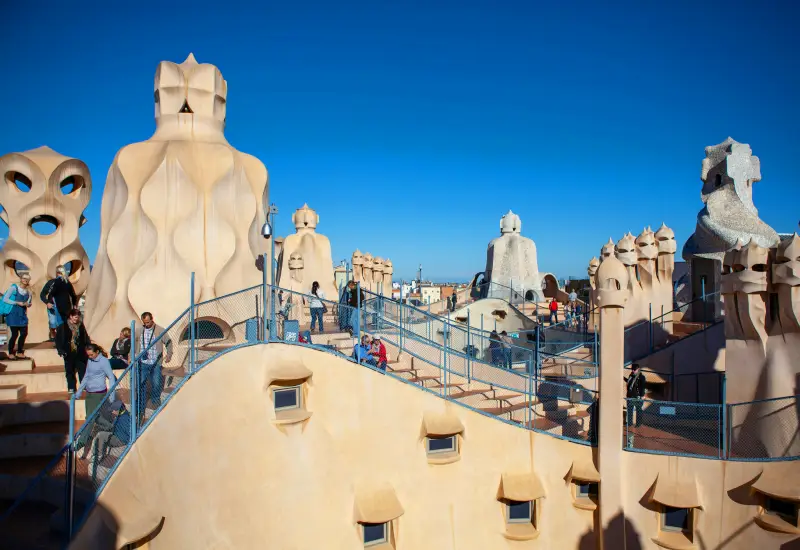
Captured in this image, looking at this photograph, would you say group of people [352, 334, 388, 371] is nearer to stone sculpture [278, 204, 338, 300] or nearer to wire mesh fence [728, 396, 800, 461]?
wire mesh fence [728, 396, 800, 461]

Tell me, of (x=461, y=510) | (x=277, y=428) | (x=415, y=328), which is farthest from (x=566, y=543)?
(x=415, y=328)

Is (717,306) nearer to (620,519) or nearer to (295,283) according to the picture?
(620,519)

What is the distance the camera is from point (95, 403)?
684cm

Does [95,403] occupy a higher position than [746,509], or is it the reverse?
[95,403]

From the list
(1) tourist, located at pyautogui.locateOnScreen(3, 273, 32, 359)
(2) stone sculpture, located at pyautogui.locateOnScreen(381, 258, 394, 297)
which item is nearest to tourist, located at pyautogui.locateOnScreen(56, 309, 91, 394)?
(1) tourist, located at pyautogui.locateOnScreen(3, 273, 32, 359)

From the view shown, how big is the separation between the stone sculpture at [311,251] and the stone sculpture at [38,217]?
1214 centimetres

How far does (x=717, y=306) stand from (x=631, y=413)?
8.37 metres

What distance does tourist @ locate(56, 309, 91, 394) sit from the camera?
787cm

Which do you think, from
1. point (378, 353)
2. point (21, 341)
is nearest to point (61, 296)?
point (21, 341)

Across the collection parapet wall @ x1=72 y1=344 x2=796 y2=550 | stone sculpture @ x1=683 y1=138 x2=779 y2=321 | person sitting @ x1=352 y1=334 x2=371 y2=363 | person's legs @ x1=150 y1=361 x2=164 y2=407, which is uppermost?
stone sculpture @ x1=683 y1=138 x2=779 y2=321

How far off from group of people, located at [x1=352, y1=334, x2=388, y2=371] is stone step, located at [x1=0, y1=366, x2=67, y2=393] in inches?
194

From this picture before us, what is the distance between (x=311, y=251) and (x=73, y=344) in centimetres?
1765

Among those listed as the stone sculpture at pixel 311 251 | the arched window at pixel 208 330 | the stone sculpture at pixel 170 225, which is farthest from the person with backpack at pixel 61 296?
the stone sculpture at pixel 311 251

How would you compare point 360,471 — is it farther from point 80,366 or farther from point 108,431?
point 80,366
